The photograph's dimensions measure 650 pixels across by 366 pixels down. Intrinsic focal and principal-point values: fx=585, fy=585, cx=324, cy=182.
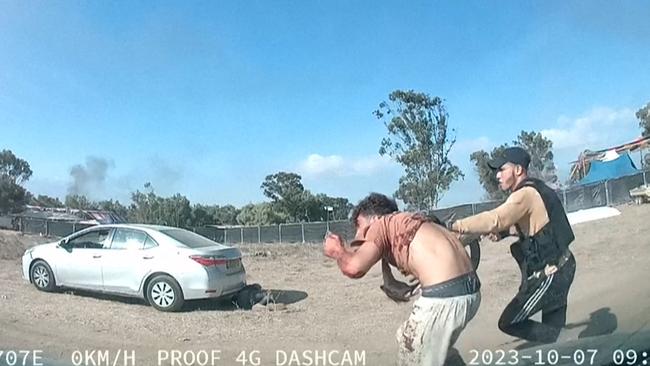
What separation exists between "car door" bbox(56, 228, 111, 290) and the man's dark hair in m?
6.09

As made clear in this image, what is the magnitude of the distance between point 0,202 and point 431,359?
13524 millimetres

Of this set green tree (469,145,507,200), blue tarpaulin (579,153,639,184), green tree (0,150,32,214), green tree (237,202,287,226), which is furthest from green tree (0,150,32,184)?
blue tarpaulin (579,153,639,184)

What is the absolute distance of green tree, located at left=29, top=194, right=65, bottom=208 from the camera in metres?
10.8

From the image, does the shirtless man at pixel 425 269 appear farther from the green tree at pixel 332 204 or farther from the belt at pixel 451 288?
the green tree at pixel 332 204

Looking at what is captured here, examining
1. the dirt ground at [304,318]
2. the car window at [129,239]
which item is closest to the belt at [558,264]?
the dirt ground at [304,318]

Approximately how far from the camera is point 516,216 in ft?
11.5

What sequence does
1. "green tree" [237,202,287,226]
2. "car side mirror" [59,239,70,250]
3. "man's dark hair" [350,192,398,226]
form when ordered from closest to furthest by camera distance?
"man's dark hair" [350,192,398,226]
"car side mirror" [59,239,70,250]
"green tree" [237,202,287,226]

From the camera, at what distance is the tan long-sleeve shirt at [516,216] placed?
3.33 meters

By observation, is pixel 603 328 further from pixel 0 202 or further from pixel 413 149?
pixel 0 202

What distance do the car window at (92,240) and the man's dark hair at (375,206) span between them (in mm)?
6358

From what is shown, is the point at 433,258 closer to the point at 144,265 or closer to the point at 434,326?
the point at 434,326

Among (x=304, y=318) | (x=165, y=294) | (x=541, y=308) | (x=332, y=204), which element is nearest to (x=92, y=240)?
(x=165, y=294)

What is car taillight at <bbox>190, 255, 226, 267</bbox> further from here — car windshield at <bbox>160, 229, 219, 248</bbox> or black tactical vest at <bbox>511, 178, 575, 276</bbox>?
black tactical vest at <bbox>511, 178, 575, 276</bbox>

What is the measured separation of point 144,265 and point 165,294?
512 millimetres
